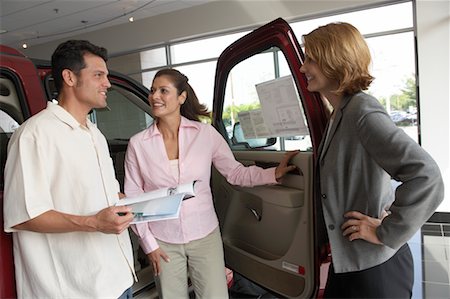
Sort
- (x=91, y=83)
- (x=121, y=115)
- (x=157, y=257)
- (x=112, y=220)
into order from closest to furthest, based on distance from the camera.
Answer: (x=112, y=220) → (x=91, y=83) → (x=157, y=257) → (x=121, y=115)

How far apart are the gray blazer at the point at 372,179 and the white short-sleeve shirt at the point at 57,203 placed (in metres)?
0.79

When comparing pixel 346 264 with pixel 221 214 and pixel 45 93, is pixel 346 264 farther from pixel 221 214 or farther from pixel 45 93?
pixel 45 93

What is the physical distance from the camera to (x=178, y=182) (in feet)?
5.23

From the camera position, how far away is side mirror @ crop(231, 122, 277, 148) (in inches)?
77.5

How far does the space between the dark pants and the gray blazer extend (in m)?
0.03

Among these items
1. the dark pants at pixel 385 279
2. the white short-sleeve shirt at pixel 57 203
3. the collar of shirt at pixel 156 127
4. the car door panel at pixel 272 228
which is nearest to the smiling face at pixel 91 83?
the white short-sleeve shirt at pixel 57 203

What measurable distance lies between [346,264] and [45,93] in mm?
1418

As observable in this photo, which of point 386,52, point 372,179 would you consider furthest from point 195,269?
point 386,52

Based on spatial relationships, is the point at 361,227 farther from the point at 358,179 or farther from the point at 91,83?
the point at 91,83

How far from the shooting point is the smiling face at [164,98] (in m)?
1.66

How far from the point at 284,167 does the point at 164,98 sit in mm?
643

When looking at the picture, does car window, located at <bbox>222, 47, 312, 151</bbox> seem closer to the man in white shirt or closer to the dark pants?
the dark pants

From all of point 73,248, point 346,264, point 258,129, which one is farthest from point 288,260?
point 73,248

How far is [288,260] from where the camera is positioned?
169 cm
